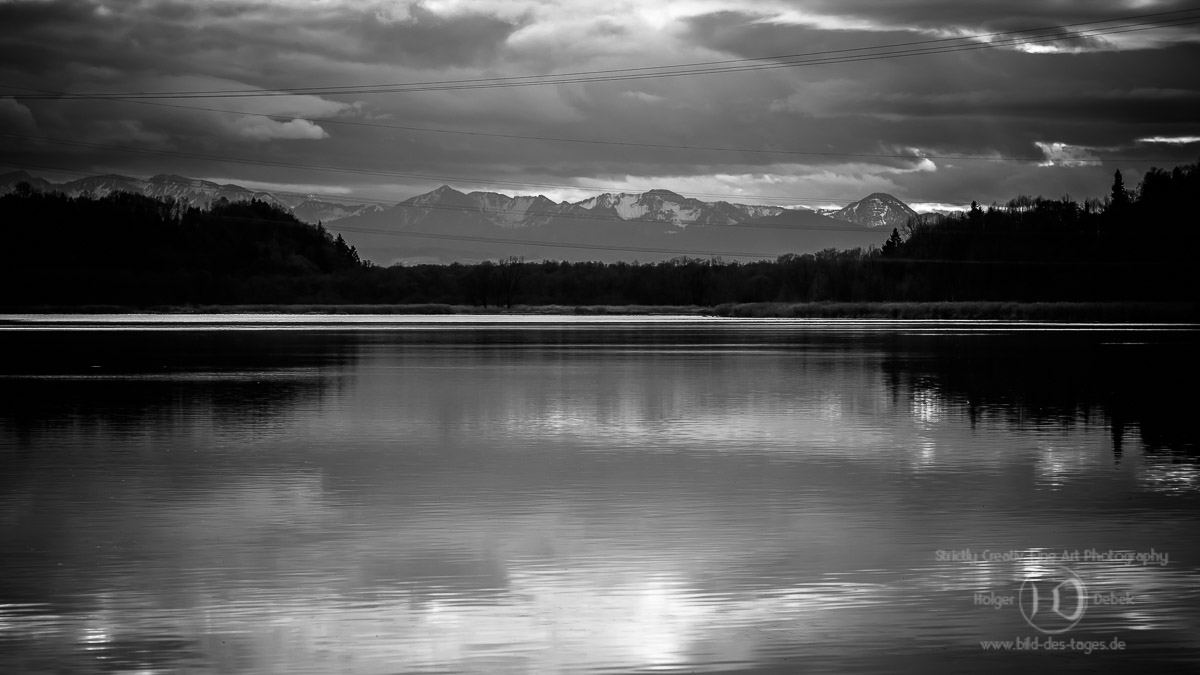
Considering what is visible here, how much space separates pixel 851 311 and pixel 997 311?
25173 millimetres

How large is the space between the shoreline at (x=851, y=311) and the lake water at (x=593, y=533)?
9667 centimetres

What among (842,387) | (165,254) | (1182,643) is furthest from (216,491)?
(165,254)

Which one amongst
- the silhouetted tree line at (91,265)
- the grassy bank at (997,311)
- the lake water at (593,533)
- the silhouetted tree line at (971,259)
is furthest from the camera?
the silhouetted tree line at (91,265)

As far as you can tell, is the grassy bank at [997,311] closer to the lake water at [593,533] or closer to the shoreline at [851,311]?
the shoreline at [851,311]

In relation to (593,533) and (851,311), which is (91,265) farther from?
(593,533)

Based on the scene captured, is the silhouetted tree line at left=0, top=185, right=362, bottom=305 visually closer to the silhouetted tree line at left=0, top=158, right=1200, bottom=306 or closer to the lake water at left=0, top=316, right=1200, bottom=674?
the silhouetted tree line at left=0, top=158, right=1200, bottom=306

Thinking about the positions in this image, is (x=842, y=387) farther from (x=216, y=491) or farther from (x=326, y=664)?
(x=326, y=664)

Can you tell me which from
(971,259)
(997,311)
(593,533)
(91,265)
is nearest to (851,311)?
(997,311)

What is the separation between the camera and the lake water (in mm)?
9367

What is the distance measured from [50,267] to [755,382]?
156 m

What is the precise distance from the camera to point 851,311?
157875mm

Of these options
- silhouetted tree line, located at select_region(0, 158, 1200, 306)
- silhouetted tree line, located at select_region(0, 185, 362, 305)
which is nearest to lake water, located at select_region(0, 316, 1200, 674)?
silhouetted tree line, located at select_region(0, 158, 1200, 306)

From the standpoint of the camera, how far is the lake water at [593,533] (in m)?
9.37

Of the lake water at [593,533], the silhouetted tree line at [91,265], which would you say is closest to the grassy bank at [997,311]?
the silhouetted tree line at [91,265]
